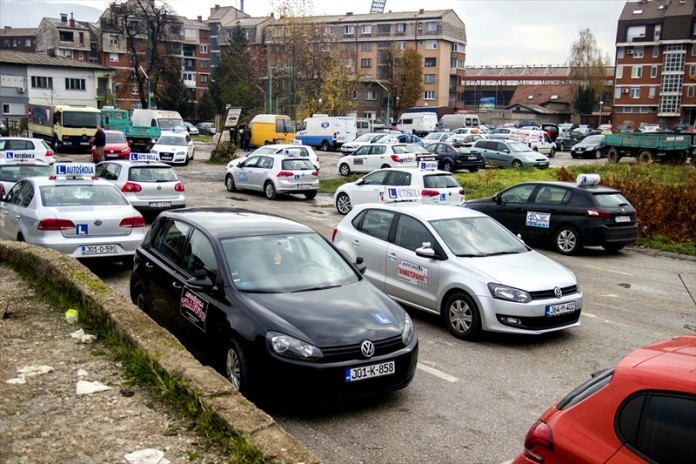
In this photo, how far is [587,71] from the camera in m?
97.5

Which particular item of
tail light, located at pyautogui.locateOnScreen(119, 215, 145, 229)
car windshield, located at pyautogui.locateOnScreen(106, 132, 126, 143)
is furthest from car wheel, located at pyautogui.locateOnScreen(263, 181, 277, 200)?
car windshield, located at pyautogui.locateOnScreen(106, 132, 126, 143)

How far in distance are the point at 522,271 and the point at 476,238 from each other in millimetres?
1011

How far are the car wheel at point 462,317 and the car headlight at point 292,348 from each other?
10.2 feet

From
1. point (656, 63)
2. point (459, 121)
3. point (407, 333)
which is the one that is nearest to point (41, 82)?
point (459, 121)

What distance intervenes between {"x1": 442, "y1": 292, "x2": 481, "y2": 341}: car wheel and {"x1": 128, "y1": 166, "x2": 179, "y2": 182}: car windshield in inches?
436

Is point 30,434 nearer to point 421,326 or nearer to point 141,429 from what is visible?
point 141,429

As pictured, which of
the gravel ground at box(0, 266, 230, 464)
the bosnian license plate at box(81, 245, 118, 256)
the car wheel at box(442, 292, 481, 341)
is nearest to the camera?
the gravel ground at box(0, 266, 230, 464)

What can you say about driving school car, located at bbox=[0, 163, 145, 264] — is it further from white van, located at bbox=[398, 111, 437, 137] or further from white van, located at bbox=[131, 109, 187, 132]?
white van, located at bbox=[398, 111, 437, 137]

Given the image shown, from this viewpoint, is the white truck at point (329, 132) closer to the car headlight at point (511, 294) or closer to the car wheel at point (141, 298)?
the car wheel at point (141, 298)

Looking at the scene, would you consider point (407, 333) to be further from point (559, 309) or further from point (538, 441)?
point (538, 441)

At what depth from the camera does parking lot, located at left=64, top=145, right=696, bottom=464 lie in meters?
5.50

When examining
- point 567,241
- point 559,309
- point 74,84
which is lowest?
point 567,241

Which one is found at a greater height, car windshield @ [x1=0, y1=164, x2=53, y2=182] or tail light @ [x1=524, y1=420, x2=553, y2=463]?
car windshield @ [x1=0, y1=164, x2=53, y2=182]

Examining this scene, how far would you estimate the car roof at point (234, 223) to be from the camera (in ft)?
23.8
